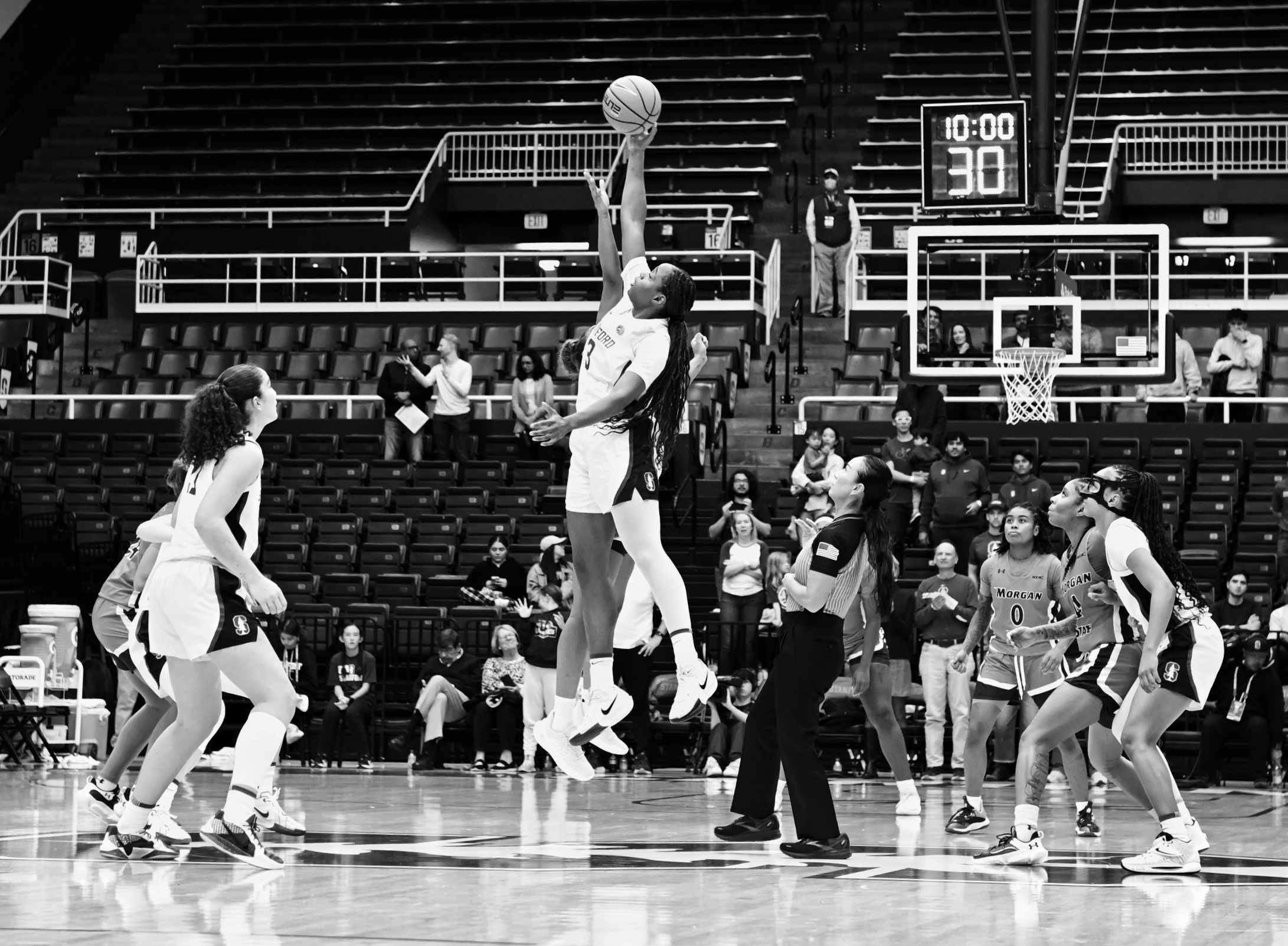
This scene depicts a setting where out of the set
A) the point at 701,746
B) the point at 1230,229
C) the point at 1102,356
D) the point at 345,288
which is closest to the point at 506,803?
the point at 701,746

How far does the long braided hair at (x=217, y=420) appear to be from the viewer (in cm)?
714

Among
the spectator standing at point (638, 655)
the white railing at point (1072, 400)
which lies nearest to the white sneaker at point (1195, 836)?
the spectator standing at point (638, 655)

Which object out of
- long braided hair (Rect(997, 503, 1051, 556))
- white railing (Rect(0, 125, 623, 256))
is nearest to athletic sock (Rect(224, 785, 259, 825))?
long braided hair (Rect(997, 503, 1051, 556))

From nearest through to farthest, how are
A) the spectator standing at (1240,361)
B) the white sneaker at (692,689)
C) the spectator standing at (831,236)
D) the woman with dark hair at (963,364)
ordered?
the white sneaker at (692,689), the woman with dark hair at (963,364), the spectator standing at (1240,361), the spectator standing at (831,236)

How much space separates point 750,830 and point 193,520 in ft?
9.41

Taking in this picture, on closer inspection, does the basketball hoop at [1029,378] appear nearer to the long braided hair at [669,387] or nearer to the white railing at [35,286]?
the long braided hair at [669,387]

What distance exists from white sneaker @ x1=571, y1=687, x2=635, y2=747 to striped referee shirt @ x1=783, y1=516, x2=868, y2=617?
892mm

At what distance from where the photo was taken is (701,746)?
47.7 ft

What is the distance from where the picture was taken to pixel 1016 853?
307 inches

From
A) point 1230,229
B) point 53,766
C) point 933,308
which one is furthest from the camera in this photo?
point 1230,229

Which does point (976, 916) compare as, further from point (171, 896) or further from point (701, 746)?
point (701, 746)

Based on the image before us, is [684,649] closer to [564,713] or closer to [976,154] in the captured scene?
[564,713]

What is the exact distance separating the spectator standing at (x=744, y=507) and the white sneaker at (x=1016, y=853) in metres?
7.00

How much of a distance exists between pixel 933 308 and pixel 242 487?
38.7 feet
